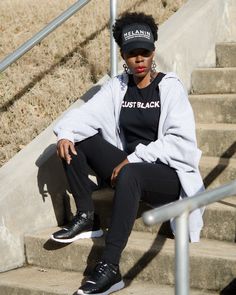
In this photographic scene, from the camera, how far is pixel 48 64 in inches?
248

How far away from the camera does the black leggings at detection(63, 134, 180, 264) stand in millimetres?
3898

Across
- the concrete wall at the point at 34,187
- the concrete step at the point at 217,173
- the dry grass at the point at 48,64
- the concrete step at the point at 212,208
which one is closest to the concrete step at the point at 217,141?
the concrete step at the point at 212,208

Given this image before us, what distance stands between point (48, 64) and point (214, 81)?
140cm

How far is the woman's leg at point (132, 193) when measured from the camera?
3895mm

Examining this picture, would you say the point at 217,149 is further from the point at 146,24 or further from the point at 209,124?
the point at 146,24

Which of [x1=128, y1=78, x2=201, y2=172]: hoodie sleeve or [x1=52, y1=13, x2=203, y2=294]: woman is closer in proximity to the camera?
[x1=52, y1=13, x2=203, y2=294]: woman

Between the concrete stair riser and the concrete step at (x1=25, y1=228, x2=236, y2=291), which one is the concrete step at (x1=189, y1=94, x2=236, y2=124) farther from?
the concrete step at (x1=25, y1=228, x2=236, y2=291)

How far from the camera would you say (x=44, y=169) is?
15.9ft

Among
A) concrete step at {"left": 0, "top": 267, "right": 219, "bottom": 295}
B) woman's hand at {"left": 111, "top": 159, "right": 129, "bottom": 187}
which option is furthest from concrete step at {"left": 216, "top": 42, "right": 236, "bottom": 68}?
concrete step at {"left": 0, "top": 267, "right": 219, "bottom": 295}

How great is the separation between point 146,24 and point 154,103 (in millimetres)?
461

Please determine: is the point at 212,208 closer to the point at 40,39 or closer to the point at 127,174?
the point at 127,174

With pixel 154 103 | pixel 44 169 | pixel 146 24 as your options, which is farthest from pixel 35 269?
pixel 146 24

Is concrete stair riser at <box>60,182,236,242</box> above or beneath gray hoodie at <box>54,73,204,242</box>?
beneath

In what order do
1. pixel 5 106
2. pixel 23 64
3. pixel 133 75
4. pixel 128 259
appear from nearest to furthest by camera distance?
pixel 128 259, pixel 133 75, pixel 5 106, pixel 23 64
